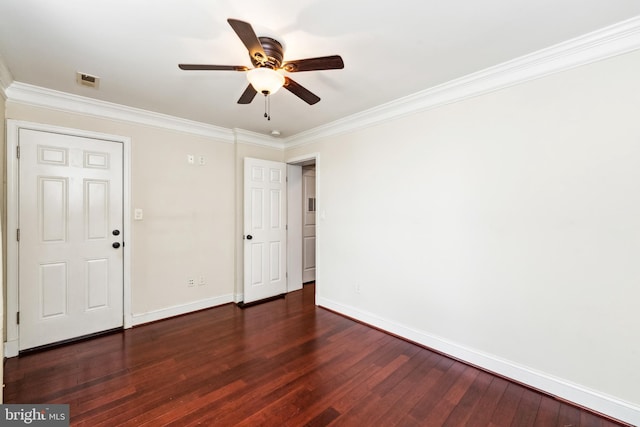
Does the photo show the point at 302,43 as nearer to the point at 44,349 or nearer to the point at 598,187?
the point at 598,187

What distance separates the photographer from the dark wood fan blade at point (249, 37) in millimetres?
1307

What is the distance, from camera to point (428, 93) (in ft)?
8.52

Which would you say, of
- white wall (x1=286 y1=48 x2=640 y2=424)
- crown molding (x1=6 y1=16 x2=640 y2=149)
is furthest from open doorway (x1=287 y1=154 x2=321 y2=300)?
white wall (x1=286 y1=48 x2=640 y2=424)

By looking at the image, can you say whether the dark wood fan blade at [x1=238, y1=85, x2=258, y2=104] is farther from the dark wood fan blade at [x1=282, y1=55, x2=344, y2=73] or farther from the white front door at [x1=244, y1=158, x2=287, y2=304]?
the white front door at [x1=244, y1=158, x2=287, y2=304]

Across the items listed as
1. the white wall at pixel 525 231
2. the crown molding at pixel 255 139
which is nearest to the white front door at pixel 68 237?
the crown molding at pixel 255 139

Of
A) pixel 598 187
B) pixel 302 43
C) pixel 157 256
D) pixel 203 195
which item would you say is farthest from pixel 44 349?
pixel 598 187

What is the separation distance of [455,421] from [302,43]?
106 inches

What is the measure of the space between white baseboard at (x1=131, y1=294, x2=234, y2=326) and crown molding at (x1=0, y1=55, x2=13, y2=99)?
2439 millimetres

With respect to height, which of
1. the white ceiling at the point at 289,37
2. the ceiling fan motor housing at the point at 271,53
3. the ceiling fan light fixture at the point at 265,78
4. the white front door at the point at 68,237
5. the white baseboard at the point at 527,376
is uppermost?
the white ceiling at the point at 289,37

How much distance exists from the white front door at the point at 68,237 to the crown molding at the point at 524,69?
2923 millimetres

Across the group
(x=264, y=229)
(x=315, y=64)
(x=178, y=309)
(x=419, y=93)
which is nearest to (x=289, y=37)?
(x=315, y=64)

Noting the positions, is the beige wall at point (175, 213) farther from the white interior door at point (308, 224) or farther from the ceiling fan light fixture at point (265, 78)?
the ceiling fan light fixture at point (265, 78)

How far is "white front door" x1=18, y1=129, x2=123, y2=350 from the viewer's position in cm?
256

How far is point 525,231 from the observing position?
2.11 metres
